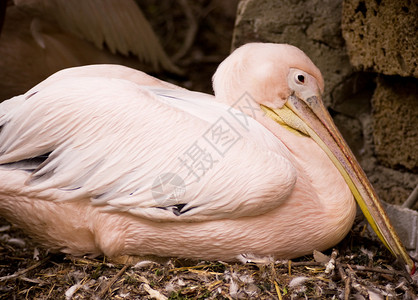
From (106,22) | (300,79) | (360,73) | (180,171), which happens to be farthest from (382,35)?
(106,22)

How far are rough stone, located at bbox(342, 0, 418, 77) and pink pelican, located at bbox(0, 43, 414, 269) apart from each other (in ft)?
1.59

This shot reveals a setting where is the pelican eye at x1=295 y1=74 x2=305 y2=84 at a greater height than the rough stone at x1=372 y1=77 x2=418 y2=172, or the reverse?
the pelican eye at x1=295 y1=74 x2=305 y2=84

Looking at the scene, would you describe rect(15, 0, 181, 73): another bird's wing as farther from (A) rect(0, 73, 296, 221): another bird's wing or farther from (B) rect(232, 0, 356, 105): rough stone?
(A) rect(0, 73, 296, 221): another bird's wing

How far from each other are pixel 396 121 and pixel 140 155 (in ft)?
4.37

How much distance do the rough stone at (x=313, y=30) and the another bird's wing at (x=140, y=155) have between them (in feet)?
3.16

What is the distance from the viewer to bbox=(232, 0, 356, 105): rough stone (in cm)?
285

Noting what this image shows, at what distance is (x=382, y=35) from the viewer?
8.18 ft

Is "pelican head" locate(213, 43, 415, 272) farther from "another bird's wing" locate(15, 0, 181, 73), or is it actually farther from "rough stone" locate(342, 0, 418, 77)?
"another bird's wing" locate(15, 0, 181, 73)

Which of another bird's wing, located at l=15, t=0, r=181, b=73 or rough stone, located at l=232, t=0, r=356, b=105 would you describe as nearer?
rough stone, located at l=232, t=0, r=356, b=105

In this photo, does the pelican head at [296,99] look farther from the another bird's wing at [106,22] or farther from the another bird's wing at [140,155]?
the another bird's wing at [106,22]

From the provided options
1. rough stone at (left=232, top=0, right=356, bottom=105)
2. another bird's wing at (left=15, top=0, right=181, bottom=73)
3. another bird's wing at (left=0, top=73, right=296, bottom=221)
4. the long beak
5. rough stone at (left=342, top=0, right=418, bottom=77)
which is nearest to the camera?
another bird's wing at (left=0, top=73, right=296, bottom=221)

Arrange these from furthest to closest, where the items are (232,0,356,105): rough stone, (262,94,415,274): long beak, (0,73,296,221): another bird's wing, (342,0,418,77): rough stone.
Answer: (232,0,356,105): rough stone
(342,0,418,77): rough stone
(262,94,415,274): long beak
(0,73,296,221): another bird's wing

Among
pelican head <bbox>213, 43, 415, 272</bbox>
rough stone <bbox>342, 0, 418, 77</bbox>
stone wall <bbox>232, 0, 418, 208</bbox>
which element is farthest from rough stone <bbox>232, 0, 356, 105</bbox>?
pelican head <bbox>213, 43, 415, 272</bbox>

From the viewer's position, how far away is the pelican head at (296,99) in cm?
212
